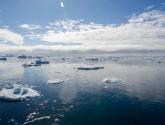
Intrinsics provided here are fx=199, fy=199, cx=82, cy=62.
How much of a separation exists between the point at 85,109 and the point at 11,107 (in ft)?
29.4

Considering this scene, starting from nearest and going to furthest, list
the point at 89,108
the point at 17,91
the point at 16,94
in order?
the point at 89,108 < the point at 16,94 < the point at 17,91

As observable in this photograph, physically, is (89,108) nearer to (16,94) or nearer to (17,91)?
(16,94)

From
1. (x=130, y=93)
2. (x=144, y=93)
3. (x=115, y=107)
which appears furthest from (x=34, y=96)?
(x=144, y=93)

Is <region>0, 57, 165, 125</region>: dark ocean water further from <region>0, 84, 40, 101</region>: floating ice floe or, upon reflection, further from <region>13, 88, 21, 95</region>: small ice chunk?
<region>13, 88, 21, 95</region>: small ice chunk

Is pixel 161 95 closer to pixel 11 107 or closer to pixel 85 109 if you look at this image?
pixel 85 109

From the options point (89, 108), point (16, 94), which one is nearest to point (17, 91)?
point (16, 94)

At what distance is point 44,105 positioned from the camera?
24.7 metres

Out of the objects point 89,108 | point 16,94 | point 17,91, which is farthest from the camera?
point 17,91

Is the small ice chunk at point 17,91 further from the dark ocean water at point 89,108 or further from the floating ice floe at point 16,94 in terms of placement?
the dark ocean water at point 89,108

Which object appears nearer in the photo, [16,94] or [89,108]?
[89,108]

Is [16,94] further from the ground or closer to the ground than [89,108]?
further from the ground

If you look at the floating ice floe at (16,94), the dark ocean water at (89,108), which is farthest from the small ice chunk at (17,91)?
the dark ocean water at (89,108)

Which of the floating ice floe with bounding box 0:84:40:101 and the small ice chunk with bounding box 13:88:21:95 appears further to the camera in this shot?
the small ice chunk with bounding box 13:88:21:95

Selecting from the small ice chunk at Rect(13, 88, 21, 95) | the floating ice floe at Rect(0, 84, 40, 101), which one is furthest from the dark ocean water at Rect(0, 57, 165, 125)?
the small ice chunk at Rect(13, 88, 21, 95)
